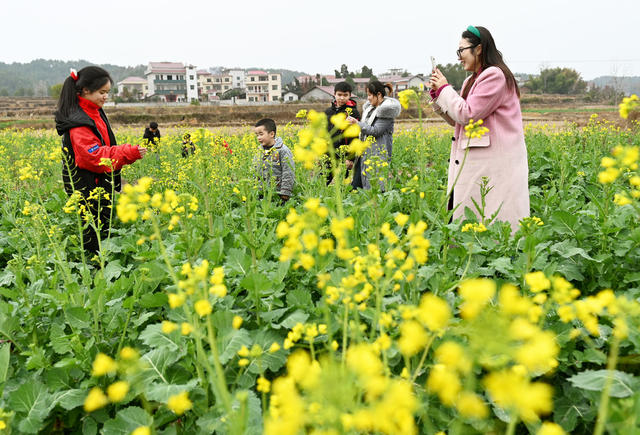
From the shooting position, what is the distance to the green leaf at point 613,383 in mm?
1422

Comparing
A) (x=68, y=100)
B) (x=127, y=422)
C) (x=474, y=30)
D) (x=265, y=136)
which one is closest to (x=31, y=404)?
(x=127, y=422)

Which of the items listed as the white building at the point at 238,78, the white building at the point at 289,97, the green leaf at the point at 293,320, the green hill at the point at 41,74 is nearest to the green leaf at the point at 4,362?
the green leaf at the point at 293,320

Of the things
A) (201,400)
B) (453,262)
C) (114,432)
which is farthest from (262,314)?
(453,262)

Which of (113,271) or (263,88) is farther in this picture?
(263,88)

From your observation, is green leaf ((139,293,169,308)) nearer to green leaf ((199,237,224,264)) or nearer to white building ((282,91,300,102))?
green leaf ((199,237,224,264))

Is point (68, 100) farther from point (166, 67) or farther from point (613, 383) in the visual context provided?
point (166, 67)

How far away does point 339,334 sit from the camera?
79.3 inches

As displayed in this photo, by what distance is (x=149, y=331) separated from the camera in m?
1.98

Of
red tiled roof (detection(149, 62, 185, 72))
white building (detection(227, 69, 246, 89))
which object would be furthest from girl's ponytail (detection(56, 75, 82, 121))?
white building (detection(227, 69, 246, 89))

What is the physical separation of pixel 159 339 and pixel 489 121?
2.73 metres

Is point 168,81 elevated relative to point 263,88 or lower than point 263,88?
elevated

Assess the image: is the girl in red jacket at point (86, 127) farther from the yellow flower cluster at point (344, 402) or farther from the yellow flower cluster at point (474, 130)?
the yellow flower cluster at point (344, 402)

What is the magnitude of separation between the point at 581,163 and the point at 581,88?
297 ft

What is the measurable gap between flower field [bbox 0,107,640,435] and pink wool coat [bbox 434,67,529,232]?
0.48 meters
